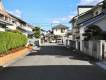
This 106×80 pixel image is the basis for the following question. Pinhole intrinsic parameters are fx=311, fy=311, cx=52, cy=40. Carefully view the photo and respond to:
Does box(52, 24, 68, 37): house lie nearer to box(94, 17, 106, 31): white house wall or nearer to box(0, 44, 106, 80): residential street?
box(94, 17, 106, 31): white house wall

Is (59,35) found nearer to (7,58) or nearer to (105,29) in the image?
(105,29)

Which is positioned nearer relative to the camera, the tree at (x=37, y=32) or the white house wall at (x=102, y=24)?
the white house wall at (x=102, y=24)

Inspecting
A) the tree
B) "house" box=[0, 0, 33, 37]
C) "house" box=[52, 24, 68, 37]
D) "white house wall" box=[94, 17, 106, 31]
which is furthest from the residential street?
"house" box=[52, 24, 68, 37]

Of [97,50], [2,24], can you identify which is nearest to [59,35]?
[2,24]

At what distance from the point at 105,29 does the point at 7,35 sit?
14.1 meters
